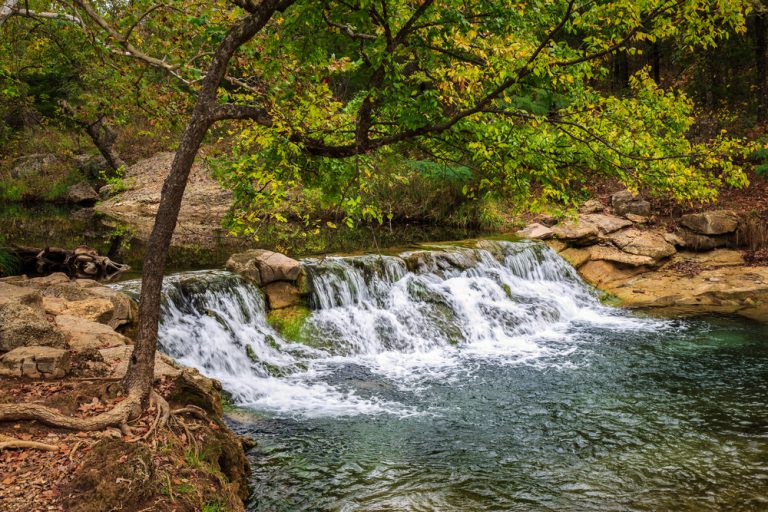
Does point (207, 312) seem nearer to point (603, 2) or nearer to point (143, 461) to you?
point (143, 461)

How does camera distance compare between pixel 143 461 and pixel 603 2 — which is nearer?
pixel 143 461

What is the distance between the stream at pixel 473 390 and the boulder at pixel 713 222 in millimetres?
4054

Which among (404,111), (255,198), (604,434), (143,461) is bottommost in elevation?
(604,434)

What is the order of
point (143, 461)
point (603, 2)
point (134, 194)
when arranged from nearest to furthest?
1. point (143, 461)
2. point (603, 2)
3. point (134, 194)

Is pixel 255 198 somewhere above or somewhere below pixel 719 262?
above

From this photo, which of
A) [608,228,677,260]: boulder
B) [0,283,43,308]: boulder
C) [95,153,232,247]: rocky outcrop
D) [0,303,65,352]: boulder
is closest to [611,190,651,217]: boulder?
→ [608,228,677,260]: boulder

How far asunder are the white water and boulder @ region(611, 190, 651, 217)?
14.9ft

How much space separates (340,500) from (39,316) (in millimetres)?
3823

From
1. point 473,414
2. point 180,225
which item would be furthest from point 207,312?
point 180,225

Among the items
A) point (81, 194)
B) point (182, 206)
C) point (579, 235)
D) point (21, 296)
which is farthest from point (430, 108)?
point (81, 194)

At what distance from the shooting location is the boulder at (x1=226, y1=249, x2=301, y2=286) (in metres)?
11.5

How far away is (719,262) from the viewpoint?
15.3 metres

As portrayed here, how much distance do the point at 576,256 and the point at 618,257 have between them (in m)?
1.12

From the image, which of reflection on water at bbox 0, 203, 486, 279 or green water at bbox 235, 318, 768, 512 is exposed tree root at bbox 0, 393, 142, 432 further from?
reflection on water at bbox 0, 203, 486, 279
